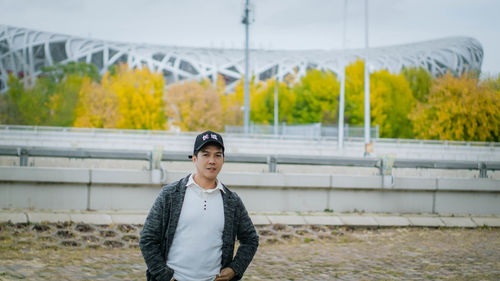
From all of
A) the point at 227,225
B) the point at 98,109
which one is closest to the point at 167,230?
the point at 227,225

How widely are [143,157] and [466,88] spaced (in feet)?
52.8

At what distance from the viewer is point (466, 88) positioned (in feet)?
77.5

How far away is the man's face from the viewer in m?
3.46

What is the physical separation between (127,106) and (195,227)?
183ft

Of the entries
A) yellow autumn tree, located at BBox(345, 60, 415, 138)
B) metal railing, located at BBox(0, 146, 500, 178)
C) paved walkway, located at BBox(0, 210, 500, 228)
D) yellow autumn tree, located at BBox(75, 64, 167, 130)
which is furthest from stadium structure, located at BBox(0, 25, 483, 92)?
paved walkway, located at BBox(0, 210, 500, 228)

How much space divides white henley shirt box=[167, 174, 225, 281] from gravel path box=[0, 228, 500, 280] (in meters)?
4.01

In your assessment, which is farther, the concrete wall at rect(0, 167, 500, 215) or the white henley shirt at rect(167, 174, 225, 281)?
the concrete wall at rect(0, 167, 500, 215)

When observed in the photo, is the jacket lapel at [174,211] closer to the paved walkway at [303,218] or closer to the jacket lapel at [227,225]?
the jacket lapel at [227,225]

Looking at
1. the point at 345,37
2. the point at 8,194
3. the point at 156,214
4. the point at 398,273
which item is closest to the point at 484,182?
the point at 398,273

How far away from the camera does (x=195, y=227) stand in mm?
3430

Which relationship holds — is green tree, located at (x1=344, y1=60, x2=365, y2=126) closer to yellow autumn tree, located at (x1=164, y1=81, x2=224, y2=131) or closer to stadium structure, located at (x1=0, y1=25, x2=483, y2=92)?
yellow autumn tree, located at (x1=164, y1=81, x2=224, y2=131)

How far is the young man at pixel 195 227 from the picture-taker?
3432 mm

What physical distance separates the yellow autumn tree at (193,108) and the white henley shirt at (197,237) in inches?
2129

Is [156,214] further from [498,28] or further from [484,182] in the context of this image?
[498,28]
